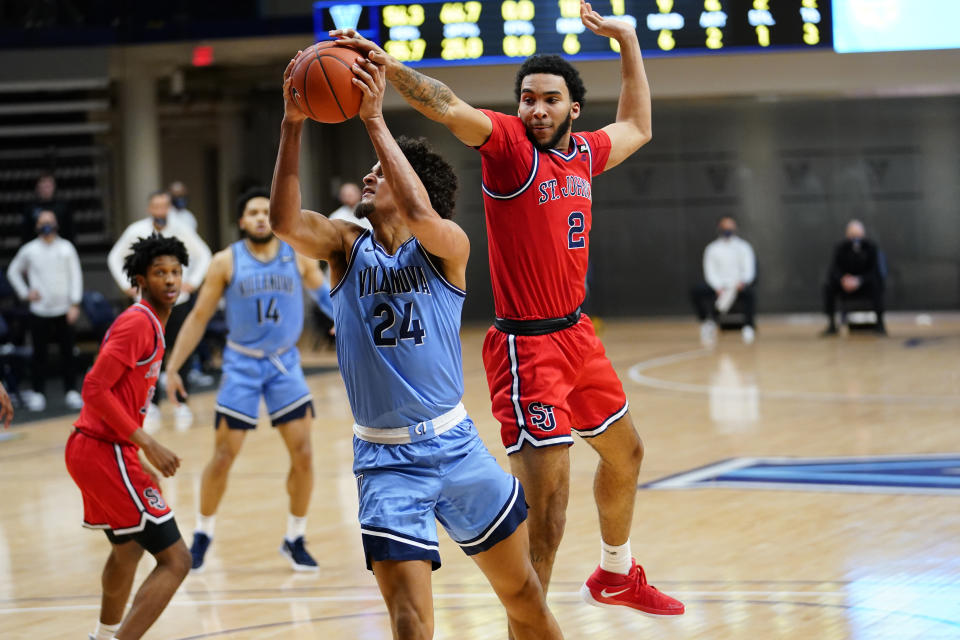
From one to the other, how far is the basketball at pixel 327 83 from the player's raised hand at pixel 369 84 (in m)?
0.03

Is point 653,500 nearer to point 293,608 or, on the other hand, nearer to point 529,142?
point 293,608

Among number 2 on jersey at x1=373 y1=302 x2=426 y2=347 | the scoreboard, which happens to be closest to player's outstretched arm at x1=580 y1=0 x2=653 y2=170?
number 2 on jersey at x1=373 y1=302 x2=426 y2=347

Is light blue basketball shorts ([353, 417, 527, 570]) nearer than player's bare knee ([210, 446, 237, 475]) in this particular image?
Yes

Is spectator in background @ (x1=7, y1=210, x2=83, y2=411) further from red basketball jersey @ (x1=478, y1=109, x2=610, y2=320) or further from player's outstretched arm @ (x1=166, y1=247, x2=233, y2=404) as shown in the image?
red basketball jersey @ (x1=478, y1=109, x2=610, y2=320)

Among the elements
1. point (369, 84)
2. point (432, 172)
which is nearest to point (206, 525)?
point (432, 172)

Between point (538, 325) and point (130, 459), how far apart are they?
1.48 metres

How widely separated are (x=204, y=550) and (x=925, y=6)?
34.9ft

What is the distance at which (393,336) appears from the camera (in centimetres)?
333

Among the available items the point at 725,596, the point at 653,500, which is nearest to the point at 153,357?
the point at 725,596

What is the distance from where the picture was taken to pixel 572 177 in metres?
4.24

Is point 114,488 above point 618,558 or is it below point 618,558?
above

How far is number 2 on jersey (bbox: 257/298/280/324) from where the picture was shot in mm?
6230

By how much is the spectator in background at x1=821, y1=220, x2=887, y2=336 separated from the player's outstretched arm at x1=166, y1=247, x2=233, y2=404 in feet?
37.9

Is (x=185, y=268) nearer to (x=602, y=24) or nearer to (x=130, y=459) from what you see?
(x=130, y=459)
